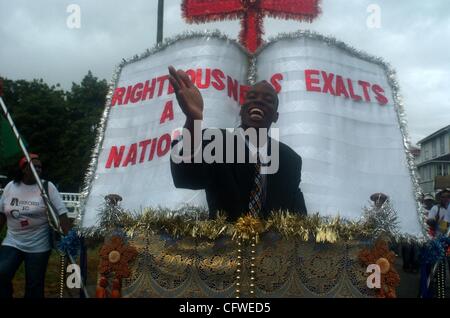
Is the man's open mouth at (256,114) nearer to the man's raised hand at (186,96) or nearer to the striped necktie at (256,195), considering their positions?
the striped necktie at (256,195)

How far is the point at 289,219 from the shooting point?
2309 mm

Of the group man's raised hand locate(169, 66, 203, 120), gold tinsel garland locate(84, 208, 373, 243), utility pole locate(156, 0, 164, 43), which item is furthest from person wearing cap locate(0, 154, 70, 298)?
utility pole locate(156, 0, 164, 43)

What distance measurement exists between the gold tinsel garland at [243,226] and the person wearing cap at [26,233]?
125 centimetres

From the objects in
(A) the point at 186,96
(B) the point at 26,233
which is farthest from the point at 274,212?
(B) the point at 26,233

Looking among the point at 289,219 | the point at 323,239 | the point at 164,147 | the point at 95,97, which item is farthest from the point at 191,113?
the point at 95,97

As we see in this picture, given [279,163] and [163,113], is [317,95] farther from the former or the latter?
[163,113]

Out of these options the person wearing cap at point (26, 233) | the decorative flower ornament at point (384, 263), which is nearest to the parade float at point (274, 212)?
the decorative flower ornament at point (384, 263)

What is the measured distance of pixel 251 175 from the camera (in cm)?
268

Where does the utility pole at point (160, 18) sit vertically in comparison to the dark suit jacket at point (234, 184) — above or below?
above

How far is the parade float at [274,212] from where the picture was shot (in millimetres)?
2324

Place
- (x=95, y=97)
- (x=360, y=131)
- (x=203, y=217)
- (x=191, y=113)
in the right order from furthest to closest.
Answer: (x=95, y=97)
(x=360, y=131)
(x=203, y=217)
(x=191, y=113)

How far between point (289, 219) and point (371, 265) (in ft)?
1.50

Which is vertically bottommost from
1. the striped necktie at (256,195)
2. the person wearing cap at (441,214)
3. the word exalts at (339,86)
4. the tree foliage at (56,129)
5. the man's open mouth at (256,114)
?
the striped necktie at (256,195)

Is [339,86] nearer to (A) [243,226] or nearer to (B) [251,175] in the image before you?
(B) [251,175]
